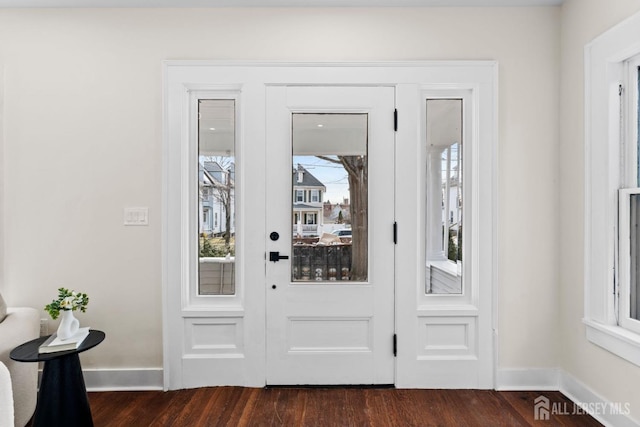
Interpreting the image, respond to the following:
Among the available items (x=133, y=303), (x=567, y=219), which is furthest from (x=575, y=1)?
(x=133, y=303)

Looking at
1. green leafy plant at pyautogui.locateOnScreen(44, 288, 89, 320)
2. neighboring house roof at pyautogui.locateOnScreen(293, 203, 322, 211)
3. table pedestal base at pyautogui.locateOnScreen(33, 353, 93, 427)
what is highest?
neighboring house roof at pyautogui.locateOnScreen(293, 203, 322, 211)

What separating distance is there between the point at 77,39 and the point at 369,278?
252 centimetres

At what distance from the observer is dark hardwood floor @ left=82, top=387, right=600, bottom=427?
2242mm

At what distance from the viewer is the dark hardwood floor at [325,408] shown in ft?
7.36

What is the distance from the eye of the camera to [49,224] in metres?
2.63

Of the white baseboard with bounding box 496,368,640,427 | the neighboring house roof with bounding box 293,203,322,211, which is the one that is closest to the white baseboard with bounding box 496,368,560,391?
the white baseboard with bounding box 496,368,640,427

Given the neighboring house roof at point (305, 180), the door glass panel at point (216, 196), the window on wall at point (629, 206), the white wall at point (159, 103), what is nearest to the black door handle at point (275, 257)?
the door glass panel at point (216, 196)

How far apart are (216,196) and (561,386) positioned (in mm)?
2629

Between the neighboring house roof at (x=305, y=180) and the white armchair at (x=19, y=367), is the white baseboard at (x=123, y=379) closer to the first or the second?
the white armchair at (x=19, y=367)

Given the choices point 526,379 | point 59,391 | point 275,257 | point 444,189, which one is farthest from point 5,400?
point 526,379

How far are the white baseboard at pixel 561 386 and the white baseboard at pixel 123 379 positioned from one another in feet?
7.55

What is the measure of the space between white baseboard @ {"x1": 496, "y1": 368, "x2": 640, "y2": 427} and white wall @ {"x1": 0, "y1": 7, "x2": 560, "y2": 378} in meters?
0.08
